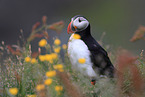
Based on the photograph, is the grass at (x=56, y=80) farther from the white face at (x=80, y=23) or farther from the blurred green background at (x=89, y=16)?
the blurred green background at (x=89, y=16)

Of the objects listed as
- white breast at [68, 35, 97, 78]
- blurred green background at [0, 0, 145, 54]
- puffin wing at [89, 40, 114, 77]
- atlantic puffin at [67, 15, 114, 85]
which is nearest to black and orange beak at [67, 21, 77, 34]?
atlantic puffin at [67, 15, 114, 85]

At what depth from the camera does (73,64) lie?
2.99 metres

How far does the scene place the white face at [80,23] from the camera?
307 cm

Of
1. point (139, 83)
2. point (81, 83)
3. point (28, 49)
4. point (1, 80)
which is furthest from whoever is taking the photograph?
point (28, 49)

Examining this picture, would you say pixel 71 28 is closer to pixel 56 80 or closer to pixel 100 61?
pixel 100 61

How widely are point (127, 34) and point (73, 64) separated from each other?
15.4ft

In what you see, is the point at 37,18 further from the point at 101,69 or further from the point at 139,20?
the point at 101,69

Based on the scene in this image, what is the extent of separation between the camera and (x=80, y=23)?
3113 millimetres

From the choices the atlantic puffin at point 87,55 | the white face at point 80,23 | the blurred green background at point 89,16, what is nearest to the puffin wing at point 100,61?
the atlantic puffin at point 87,55

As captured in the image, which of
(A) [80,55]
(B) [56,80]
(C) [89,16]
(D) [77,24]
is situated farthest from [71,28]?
(C) [89,16]

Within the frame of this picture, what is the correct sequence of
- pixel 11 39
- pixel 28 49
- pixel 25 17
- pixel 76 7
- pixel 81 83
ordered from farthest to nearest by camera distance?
pixel 76 7 < pixel 25 17 < pixel 11 39 < pixel 28 49 < pixel 81 83

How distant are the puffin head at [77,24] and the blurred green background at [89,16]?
2.22 m

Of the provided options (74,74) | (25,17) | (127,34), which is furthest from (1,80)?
(127,34)

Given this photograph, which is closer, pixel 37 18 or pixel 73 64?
pixel 73 64
